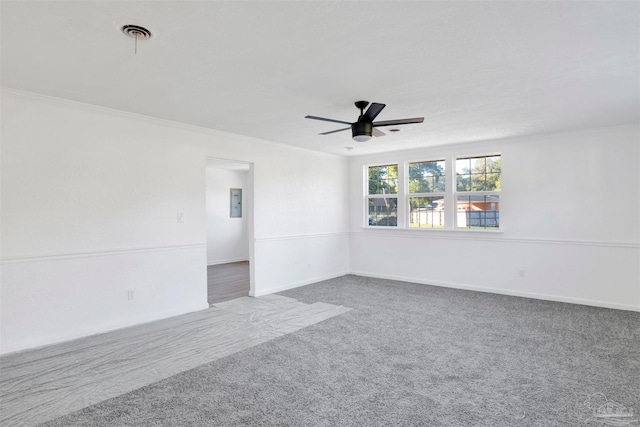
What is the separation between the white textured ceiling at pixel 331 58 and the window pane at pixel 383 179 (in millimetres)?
2565

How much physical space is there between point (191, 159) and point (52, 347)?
97.9 inches

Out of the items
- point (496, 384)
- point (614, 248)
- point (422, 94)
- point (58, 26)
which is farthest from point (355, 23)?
point (614, 248)

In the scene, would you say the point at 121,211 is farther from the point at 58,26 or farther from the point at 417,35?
the point at 417,35

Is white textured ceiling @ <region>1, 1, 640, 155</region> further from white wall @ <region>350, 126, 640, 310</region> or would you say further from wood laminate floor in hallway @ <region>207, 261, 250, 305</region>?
wood laminate floor in hallway @ <region>207, 261, 250, 305</region>

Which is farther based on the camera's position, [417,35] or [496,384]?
[496,384]

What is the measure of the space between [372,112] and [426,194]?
344cm

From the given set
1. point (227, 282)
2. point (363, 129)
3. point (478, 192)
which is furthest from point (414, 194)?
point (227, 282)

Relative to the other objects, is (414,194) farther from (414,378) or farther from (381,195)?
(414,378)

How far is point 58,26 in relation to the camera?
2.09m

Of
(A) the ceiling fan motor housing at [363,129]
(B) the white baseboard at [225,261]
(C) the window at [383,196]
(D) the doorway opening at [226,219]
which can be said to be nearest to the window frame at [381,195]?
(C) the window at [383,196]

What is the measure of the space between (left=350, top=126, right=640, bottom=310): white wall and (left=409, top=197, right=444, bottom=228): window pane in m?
0.20

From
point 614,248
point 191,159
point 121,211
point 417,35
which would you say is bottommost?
point 614,248

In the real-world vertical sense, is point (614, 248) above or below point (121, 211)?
below

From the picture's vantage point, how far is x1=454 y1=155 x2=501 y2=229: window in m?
5.58
